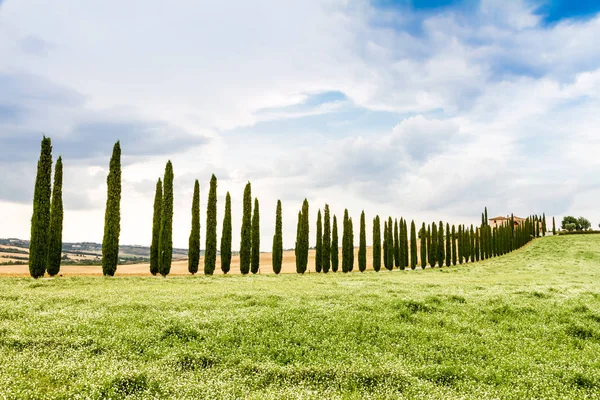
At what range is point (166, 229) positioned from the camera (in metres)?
36.9

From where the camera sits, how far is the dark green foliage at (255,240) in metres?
43.5

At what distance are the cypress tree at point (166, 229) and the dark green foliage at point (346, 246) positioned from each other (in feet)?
74.2

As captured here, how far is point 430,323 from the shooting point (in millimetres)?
14250

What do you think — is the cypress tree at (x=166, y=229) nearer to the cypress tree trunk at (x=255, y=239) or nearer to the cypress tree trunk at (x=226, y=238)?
the cypress tree trunk at (x=226, y=238)

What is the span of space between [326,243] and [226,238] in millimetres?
14160

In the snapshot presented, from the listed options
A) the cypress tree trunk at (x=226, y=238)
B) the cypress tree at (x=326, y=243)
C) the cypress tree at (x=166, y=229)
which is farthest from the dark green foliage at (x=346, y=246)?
the cypress tree at (x=166, y=229)

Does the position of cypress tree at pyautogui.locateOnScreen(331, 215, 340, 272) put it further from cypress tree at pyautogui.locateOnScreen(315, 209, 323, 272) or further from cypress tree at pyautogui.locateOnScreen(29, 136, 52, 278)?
cypress tree at pyautogui.locateOnScreen(29, 136, 52, 278)

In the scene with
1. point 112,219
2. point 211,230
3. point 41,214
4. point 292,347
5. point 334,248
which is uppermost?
point 41,214

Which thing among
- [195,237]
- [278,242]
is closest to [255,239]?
[278,242]

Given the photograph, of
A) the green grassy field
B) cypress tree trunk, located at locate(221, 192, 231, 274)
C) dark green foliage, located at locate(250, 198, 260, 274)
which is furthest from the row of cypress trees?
dark green foliage, located at locate(250, 198, 260, 274)

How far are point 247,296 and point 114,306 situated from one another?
5.13 metres

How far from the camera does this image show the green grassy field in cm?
928

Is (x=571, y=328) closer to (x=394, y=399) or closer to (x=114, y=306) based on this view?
(x=394, y=399)

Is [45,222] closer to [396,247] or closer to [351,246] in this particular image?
[351,246]
